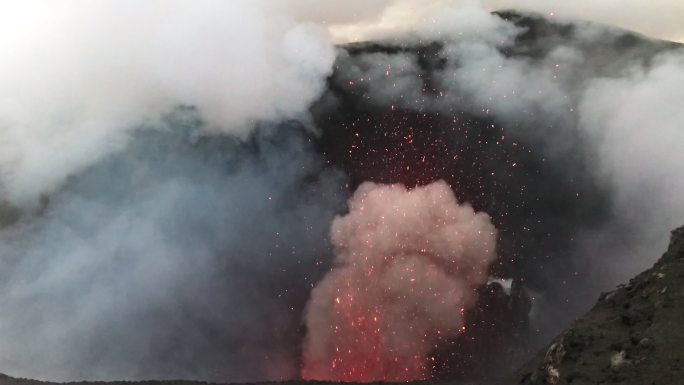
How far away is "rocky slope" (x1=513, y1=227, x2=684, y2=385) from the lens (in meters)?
9.73

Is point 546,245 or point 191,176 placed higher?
point 191,176

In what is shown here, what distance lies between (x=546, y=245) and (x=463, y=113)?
1311cm

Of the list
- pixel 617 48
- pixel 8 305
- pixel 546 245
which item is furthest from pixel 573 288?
pixel 8 305

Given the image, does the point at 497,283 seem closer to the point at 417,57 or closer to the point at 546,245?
the point at 546,245

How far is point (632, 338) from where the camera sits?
10711 mm

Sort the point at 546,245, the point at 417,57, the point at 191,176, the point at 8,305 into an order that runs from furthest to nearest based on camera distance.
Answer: the point at 417,57, the point at 546,245, the point at 191,176, the point at 8,305

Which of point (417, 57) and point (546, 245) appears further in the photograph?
point (417, 57)

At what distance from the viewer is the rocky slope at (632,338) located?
9.73 m

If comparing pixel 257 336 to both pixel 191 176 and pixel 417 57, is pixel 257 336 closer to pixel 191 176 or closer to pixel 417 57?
pixel 191 176

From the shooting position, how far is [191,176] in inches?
1425

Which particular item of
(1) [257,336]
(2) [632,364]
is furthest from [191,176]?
(2) [632,364]

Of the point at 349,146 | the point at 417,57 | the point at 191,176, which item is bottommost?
the point at 191,176

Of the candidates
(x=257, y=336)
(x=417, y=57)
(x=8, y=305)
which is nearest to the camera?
(x=8, y=305)

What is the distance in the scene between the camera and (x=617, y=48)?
5175 centimetres
